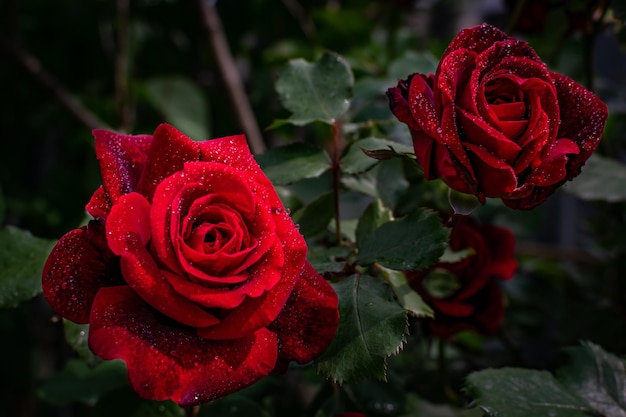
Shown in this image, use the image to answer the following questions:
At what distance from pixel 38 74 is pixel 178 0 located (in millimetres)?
387

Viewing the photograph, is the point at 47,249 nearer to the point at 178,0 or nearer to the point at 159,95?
the point at 159,95

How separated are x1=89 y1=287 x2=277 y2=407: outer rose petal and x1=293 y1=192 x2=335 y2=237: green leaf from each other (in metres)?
0.15

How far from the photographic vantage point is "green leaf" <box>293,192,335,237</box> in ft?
1.59

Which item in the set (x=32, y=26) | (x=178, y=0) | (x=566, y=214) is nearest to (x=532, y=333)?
(x=566, y=214)

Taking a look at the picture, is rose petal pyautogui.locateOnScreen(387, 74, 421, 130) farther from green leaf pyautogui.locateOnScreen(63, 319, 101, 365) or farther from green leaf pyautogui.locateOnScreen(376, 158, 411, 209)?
green leaf pyautogui.locateOnScreen(63, 319, 101, 365)

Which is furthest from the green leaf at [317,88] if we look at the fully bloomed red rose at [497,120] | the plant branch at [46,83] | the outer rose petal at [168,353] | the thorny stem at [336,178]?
the plant branch at [46,83]

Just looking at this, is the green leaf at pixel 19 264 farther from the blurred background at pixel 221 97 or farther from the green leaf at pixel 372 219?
the blurred background at pixel 221 97

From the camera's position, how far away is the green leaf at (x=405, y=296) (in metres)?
0.43

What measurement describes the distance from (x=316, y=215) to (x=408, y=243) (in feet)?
0.29

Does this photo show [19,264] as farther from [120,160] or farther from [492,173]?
[492,173]

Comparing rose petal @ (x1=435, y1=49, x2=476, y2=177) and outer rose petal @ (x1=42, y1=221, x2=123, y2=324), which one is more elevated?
rose petal @ (x1=435, y1=49, x2=476, y2=177)

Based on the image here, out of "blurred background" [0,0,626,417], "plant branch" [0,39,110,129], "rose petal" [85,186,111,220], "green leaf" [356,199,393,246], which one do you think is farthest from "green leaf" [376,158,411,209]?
"plant branch" [0,39,110,129]

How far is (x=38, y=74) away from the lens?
1049 mm

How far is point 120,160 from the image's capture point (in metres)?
0.37
